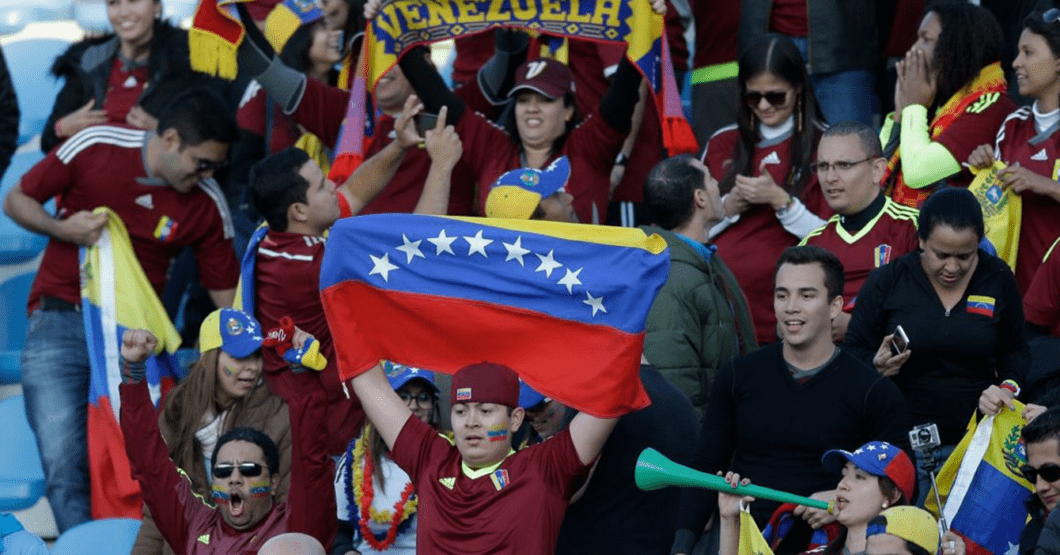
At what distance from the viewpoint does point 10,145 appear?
9.86 metres

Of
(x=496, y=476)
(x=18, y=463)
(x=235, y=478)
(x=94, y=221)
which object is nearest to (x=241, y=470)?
(x=235, y=478)

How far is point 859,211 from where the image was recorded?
7453 mm

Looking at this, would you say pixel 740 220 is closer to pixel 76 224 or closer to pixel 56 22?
pixel 76 224

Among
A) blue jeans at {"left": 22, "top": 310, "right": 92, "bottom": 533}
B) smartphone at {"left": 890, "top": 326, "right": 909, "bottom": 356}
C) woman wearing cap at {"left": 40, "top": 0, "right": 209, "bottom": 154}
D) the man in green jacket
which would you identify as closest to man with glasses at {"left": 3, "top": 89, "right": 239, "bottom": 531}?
blue jeans at {"left": 22, "top": 310, "right": 92, "bottom": 533}

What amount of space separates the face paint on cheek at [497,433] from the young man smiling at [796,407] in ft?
2.11

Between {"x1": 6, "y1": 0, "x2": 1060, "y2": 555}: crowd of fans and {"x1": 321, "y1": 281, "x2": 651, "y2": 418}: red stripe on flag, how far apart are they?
5.2 inches

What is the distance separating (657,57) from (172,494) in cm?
308

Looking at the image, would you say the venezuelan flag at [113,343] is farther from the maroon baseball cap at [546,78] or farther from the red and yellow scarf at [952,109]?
the red and yellow scarf at [952,109]

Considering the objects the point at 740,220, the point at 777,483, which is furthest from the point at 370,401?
the point at 740,220

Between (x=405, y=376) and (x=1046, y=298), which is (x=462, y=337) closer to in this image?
(x=405, y=376)

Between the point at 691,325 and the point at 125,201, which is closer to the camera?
the point at 691,325

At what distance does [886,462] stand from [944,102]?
9.56 feet

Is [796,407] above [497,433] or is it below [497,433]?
above

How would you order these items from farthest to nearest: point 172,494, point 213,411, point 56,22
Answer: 1. point 56,22
2. point 213,411
3. point 172,494
